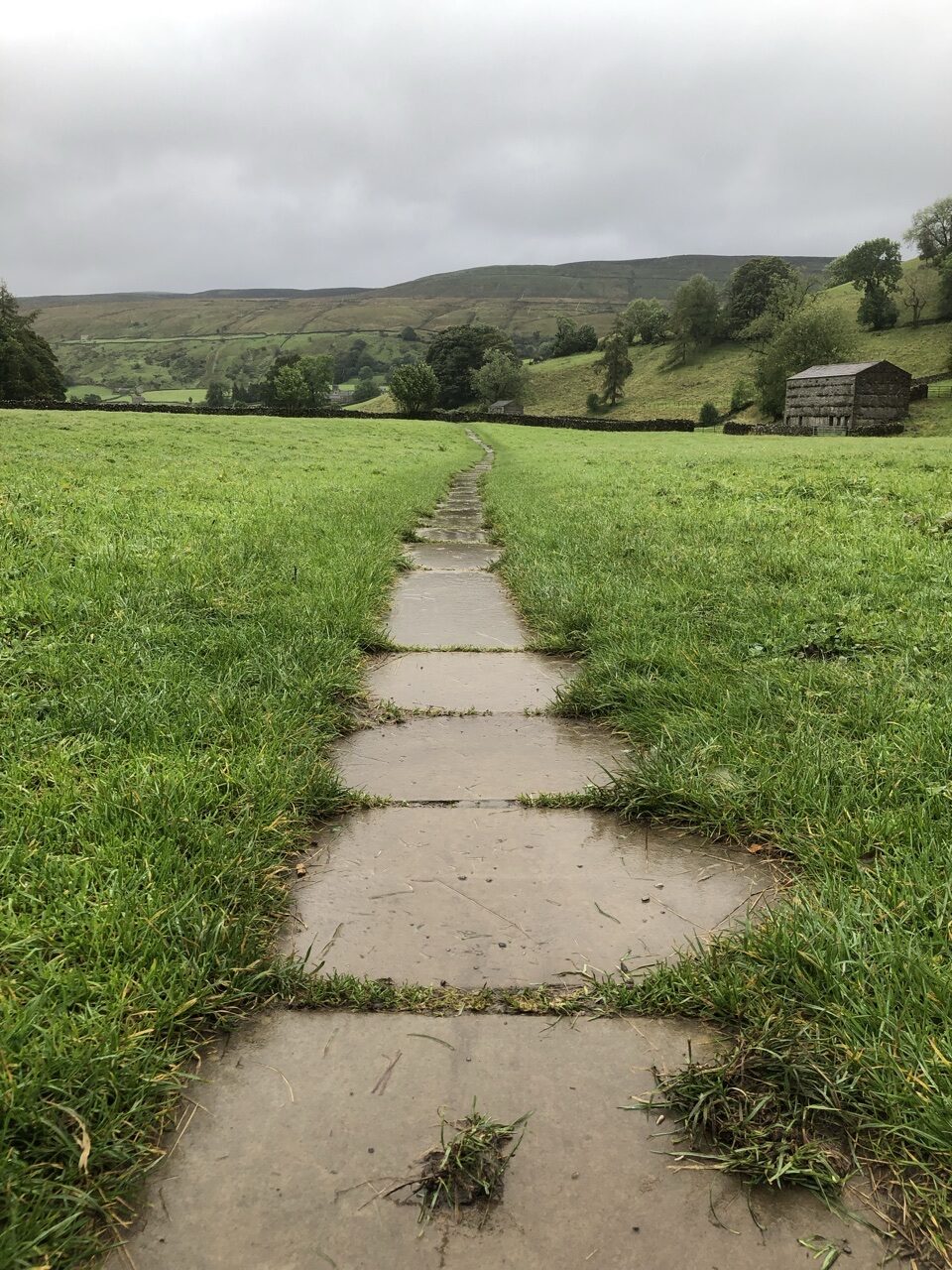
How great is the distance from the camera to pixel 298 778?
2627 millimetres

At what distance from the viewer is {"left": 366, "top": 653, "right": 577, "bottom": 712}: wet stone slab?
3715 millimetres

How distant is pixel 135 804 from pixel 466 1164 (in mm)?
1523

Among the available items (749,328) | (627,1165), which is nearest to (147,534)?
A: (627,1165)

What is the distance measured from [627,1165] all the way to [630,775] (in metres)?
1.51

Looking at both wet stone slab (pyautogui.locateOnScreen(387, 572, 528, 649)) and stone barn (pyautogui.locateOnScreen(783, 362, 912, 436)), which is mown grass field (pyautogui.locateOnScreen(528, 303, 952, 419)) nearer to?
stone barn (pyautogui.locateOnScreen(783, 362, 912, 436))

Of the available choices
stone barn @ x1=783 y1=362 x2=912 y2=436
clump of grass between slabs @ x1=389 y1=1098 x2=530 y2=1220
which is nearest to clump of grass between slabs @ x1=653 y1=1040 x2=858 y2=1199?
clump of grass between slabs @ x1=389 y1=1098 x2=530 y2=1220

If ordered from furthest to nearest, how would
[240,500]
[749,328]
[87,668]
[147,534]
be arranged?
[749,328], [240,500], [147,534], [87,668]

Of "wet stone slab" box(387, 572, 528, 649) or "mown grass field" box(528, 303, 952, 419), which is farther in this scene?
"mown grass field" box(528, 303, 952, 419)

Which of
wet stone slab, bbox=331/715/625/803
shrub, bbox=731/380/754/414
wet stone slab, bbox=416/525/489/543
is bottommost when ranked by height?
wet stone slab, bbox=416/525/489/543

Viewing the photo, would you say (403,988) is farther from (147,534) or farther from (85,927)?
(147,534)

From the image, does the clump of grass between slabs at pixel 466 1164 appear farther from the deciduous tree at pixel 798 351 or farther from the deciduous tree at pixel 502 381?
the deciduous tree at pixel 502 381

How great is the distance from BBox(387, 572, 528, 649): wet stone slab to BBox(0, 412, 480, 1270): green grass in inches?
9.9

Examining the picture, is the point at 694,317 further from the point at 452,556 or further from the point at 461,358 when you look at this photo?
the point at 452,556

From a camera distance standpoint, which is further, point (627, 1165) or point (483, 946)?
point (483, 946)
